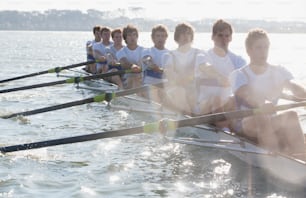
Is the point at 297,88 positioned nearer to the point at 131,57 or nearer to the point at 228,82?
the point at 228,82

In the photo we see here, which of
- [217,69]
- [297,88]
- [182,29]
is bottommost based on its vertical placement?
[297,88]

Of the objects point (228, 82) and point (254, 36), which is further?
point (228, 82)

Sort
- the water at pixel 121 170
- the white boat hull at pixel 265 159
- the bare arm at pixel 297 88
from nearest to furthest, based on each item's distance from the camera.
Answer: the white boat hull at pixel 265 159 < the water at pixel 121 170 < the bare arm at pixel 297 88

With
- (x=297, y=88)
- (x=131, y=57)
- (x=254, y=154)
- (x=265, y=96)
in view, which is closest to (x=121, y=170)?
(x=254, y=154)

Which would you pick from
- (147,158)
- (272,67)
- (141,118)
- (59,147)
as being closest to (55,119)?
(141,118)

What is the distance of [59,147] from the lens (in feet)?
33.5

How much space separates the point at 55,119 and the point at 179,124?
6.50 meters

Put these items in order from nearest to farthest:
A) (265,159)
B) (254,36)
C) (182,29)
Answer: (254,36)
(265,159)
(182,29)

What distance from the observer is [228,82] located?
9.20 meters

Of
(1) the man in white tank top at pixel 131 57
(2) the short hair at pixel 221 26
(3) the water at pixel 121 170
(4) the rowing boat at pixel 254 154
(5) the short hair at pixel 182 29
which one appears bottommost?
(3) the water at pixel 121 170

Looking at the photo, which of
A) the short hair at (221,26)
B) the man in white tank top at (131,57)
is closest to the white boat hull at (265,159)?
the short hair at (221,26)

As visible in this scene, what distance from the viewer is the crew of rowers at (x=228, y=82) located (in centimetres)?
729

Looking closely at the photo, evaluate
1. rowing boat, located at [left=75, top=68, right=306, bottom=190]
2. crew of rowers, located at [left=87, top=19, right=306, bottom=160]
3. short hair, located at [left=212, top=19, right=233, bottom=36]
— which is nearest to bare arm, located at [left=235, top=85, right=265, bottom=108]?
crew of rowers, located at [left=87, top=19, right=306, bottom=160]

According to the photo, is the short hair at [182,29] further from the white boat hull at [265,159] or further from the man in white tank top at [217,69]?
the white boat hull at [265,159]
